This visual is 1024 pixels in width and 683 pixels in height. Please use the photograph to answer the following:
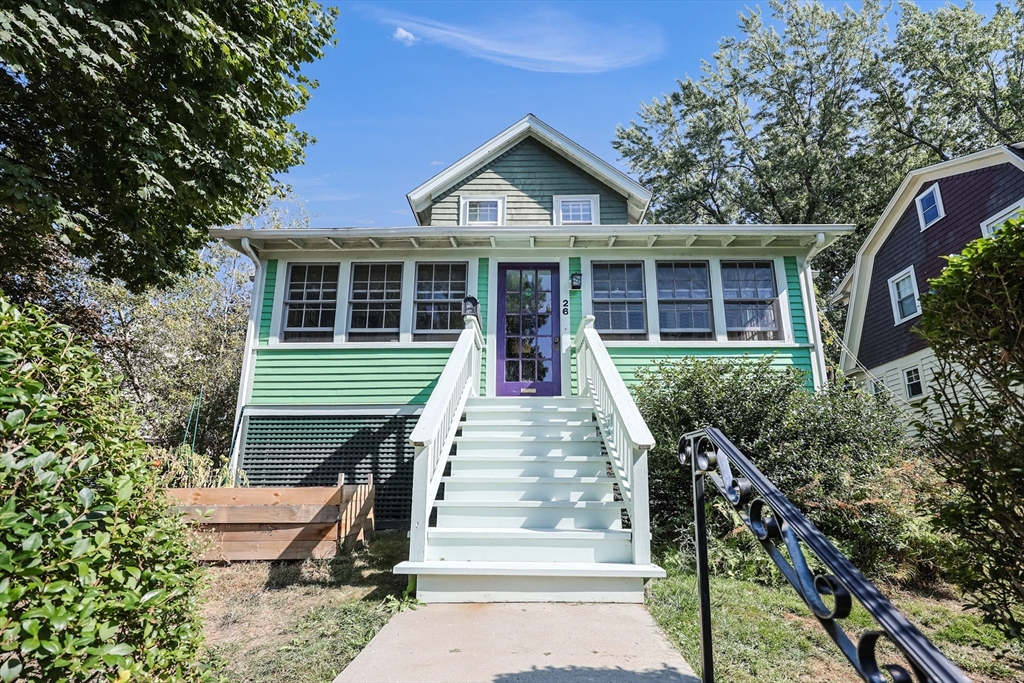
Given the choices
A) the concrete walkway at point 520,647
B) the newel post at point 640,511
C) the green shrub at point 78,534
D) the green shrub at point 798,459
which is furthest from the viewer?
the green shrub at point 798,459

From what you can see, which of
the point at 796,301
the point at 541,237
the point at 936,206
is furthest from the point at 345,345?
the point at 936,206

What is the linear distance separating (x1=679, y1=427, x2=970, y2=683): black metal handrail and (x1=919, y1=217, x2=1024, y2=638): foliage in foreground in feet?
3.31

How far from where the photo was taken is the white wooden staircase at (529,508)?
3.65 metres

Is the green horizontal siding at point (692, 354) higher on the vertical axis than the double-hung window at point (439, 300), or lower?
lower

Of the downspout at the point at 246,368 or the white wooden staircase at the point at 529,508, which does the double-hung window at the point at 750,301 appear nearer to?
the white wooden staircase at the point at 529,508

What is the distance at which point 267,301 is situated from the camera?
788 centimetres

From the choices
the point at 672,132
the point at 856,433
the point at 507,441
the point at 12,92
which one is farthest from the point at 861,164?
the point at 12,92

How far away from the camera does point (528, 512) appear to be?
4.40m

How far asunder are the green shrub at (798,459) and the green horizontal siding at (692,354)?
1.16 meters

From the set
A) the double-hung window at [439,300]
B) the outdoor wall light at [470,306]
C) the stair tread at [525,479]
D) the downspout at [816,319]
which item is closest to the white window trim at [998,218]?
the downspout at [816,319]

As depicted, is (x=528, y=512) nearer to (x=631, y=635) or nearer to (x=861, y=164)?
(x=631, y=635)

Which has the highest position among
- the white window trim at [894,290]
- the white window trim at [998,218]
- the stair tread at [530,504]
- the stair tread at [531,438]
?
the white window trim at [998,218]

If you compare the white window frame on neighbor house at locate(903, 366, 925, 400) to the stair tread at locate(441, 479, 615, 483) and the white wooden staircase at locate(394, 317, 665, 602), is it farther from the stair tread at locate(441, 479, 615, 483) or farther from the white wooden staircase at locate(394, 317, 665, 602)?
the stair tread at locate(441, 479, 615, 483)

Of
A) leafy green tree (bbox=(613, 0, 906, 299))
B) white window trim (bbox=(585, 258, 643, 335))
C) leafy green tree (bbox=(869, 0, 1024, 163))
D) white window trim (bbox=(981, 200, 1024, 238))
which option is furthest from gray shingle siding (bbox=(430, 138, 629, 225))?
leafy green tree (bbox=(869, 0, 1024, 163))
